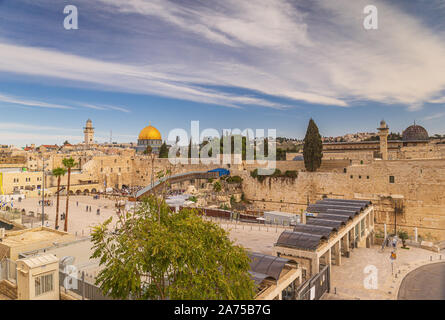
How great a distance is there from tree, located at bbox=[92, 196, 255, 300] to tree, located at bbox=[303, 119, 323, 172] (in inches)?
1099

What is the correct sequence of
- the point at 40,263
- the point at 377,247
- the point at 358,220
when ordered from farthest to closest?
the point at 377,247
the point at 358,220
the point at 40,263

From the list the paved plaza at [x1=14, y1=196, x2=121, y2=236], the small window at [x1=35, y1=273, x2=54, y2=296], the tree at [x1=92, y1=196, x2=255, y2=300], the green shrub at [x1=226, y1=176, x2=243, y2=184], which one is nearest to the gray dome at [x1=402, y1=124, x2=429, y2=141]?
the green shrub at [x1=226, y1=176, x2=243, y2=184]

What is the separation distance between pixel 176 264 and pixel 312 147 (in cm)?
2966

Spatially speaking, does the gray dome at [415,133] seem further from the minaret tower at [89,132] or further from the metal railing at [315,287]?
the minaret tower at [89,132]

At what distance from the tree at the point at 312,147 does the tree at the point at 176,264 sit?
27.9m

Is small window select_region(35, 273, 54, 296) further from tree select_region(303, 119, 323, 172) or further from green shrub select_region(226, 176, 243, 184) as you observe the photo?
green shrub select_region(226, 176, 243, 184)

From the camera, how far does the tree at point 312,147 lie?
32419 mm

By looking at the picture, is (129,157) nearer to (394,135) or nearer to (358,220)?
(358,220)

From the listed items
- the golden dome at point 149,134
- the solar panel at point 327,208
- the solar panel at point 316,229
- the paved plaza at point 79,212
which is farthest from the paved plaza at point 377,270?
the golden dome at point 149,134
